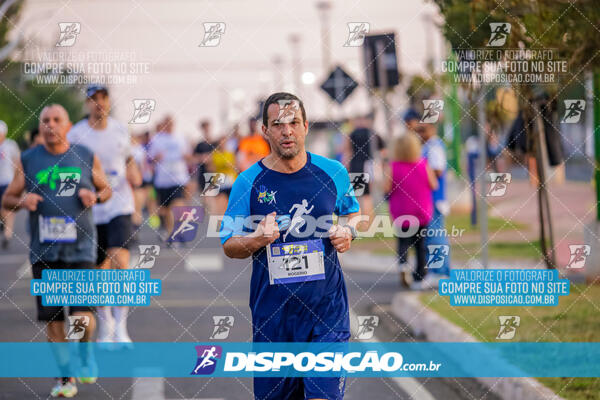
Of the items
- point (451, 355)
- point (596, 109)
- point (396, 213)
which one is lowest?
point (451, 355)

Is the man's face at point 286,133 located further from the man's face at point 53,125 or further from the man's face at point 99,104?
the man's face at point 99,104

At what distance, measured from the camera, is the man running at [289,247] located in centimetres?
547

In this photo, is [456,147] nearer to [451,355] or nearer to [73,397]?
[451,355]

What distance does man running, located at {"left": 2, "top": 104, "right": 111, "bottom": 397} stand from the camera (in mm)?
7699

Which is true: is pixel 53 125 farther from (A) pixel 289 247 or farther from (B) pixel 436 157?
(B) pixel 436 157

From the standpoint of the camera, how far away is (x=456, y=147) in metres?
24.6

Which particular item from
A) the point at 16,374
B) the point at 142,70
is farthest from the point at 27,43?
the point at 16,374

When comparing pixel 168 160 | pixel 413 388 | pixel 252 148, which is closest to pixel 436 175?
pixel 413 388

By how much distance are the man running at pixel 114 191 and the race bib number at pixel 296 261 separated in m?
3.80

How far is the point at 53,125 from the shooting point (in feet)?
25.3

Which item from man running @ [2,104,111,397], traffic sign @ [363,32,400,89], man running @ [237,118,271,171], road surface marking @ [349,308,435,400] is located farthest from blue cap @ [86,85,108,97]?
man running @ [237,118,271,171]

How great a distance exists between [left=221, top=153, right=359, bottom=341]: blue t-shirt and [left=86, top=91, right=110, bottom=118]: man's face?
3653 millimetres

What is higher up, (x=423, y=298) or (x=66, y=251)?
(x=66, y=251)

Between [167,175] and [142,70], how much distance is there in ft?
35.8
